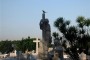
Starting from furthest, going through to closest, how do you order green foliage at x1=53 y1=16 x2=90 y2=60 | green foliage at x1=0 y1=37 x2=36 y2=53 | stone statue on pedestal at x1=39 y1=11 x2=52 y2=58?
Result: green foliage at x1=0 y1=37 x2=36 y2=53
green foliage at x1=53 y1=16 x2=90 y2=60
stone statue on pedestal at x1=39 y1=11 x2=52 y2=58

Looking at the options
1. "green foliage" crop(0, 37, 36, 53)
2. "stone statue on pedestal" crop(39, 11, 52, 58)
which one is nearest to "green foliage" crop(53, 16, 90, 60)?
"stone statue on pedestal" crop(39, 11, 52, 58)

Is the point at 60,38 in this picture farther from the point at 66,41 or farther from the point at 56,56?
the point at 56,56

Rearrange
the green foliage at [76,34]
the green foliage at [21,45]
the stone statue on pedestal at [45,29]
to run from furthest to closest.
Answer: the green foliage at [21,45], the green foliage at [76,34], the stone statue on pedestal at [45,29]

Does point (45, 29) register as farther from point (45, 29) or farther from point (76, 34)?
point (76, 34)

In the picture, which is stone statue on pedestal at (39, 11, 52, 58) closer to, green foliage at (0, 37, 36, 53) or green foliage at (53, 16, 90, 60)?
green foliage at (53, 16, 90, 60)

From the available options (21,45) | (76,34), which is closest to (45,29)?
(76,34)

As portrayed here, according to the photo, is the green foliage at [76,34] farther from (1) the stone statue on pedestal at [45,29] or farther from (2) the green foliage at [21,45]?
(2) the green foliage at [21,45]

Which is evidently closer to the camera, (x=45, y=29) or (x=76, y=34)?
(x=45, y=29)

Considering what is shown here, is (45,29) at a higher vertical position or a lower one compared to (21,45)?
higher

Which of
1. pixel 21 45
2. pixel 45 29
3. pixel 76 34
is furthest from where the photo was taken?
pixel 21 45

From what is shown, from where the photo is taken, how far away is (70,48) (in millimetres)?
24469

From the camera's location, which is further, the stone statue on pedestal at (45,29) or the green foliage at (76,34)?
the green foliage at (76,34)

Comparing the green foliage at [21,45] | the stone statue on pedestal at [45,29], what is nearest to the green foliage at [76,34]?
the stone statue on pedestal at [45,29]

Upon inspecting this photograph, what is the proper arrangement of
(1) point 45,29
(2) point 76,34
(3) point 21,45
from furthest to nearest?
(3) point 21,45 → (2) point 76,34 → (1) point 45,29
